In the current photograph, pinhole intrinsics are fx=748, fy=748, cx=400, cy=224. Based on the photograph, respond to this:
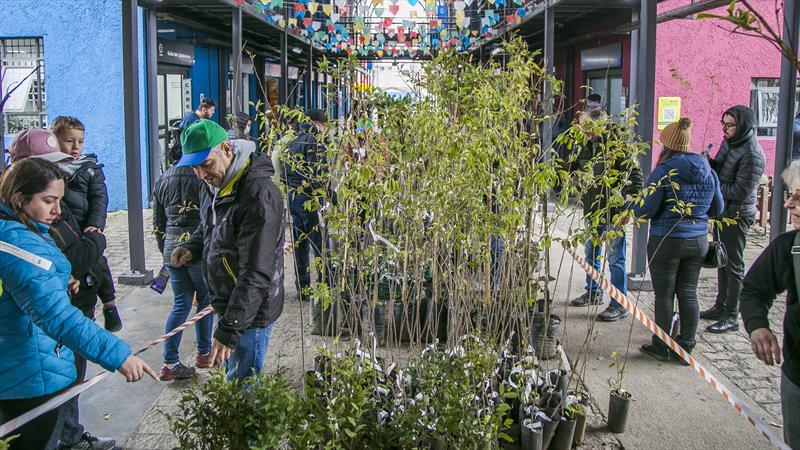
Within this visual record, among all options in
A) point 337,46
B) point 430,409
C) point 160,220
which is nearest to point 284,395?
point 430,409

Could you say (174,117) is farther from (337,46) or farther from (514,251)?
(514,251)

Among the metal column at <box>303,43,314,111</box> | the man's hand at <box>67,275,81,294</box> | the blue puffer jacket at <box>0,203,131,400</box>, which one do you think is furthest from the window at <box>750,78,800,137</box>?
the blue puffer jacket at <box>0,203,131,400</box>

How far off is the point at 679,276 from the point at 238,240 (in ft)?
12.8

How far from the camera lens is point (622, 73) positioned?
50.3 ft

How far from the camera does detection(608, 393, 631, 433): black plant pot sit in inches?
186

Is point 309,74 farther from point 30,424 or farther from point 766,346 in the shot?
point 766,346

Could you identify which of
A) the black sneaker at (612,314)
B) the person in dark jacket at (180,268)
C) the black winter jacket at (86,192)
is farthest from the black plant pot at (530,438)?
the black sneaker at (612,314)

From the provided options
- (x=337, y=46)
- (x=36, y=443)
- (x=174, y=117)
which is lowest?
(x=36, y=443)

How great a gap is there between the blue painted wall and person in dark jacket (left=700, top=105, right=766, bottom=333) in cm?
1021

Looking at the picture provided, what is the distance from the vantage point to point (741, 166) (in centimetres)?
678

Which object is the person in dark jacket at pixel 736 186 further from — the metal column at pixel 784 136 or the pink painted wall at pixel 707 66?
the pink painted wall at pixel 707 66

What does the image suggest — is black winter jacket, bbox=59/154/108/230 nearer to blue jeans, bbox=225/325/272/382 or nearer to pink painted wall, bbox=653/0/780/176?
blue jeans, bbox=225/325/272/382

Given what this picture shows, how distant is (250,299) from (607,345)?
3.93 metres

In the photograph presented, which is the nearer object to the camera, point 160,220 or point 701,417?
point 701,417
